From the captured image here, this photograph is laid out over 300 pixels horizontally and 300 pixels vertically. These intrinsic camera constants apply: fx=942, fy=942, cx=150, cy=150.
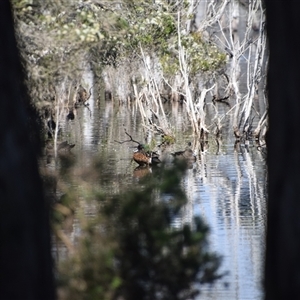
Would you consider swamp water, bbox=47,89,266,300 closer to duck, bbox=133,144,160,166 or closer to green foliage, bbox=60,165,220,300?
duck, bbox=133,144,160,166

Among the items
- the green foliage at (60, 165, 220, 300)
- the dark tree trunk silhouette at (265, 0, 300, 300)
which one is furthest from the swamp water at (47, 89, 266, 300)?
the dark tree trunk silhouette at (265, 0, 300, 300)

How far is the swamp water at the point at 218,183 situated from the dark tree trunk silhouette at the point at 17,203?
106cm

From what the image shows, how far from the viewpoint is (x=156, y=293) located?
Answer: 18.8 feet

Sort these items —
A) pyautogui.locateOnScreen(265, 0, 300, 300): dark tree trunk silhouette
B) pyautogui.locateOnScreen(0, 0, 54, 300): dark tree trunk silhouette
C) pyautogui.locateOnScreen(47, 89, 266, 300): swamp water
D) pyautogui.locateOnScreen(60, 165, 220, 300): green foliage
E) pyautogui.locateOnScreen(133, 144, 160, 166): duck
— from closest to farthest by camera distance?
pyautogui.locateOnScreen(265, 0, 300, 300): dark tree trunk silhouette < pyautogui.locateOnScreen(0, 0, 54, 300): dark tree trunk silhouette < pyautogui.locateOnScreen(60, 165, 220, 300): green foliage < pyautogui.locateOnScreen(47, 89, 266, 300): swamp water < pyautogui.locateOnScreen(133, 144, 160, 166): duck

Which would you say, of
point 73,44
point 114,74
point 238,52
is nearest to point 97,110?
point 114,74

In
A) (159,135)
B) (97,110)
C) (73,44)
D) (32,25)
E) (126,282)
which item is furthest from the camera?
(97,110)

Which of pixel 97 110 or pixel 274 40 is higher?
pixel 97 110

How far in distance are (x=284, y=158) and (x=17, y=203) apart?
56.5 inches

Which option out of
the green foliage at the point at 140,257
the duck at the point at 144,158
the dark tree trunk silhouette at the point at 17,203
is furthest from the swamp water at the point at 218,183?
the dark tree trunk silhouette at the point at 17,203

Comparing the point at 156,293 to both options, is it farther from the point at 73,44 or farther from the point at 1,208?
the point at 73,44

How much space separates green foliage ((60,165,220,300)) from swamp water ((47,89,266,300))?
441 millimetres

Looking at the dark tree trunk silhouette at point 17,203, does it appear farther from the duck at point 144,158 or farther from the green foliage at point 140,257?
the duck at point 144,158

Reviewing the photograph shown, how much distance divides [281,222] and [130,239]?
137cm

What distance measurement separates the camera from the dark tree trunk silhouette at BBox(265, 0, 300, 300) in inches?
179
